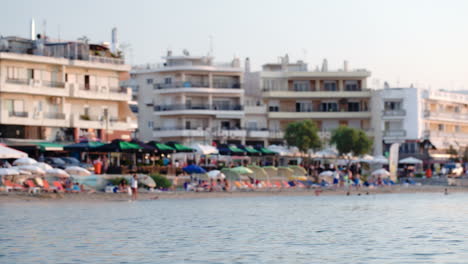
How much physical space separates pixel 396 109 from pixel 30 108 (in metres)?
47.1

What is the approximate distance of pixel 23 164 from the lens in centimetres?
5600

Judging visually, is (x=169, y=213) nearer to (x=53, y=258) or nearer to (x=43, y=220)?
Result: (x=43, y=220)

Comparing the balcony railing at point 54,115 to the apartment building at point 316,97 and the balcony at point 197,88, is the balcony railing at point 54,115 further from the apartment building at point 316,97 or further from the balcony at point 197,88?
the apartment building at point 316,97

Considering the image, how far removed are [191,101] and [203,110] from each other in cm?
183

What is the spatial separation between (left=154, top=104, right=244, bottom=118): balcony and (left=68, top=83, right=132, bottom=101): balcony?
16184 millimetres

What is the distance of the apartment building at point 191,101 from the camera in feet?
325

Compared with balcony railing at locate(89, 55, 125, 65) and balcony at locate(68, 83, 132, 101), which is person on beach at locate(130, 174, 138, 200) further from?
balcony railing at locate(89, 55, 125, 65)

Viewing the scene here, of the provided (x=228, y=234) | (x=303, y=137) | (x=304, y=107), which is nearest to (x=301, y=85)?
(x=304, y=107)

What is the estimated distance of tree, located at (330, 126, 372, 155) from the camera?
9319cm

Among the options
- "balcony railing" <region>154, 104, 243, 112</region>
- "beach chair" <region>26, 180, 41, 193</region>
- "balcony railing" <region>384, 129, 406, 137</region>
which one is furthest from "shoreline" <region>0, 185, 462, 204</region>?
"balcony railing" <region>154, 104, 243, 112</region>

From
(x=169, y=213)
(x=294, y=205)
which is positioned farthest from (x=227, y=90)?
(x=169, y=213)

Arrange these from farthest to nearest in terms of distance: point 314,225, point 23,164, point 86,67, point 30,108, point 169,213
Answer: point 86,67 < point 30,108 < point 23,164 < point 169,213 < point 314,225

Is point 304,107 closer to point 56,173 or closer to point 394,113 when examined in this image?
point 394,113

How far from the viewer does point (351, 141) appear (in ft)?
306
